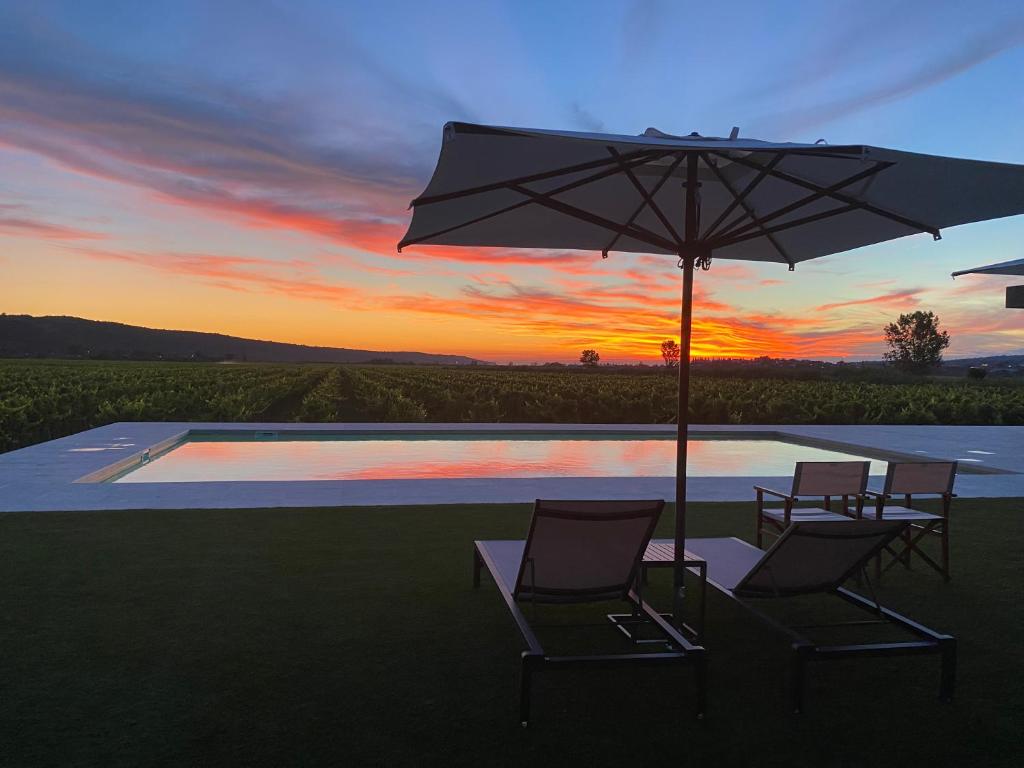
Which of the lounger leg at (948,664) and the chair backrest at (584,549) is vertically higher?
the chair backrest at (584,549)

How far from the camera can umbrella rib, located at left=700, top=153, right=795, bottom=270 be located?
3.44 meters

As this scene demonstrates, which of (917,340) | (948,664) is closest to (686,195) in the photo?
(948,664)

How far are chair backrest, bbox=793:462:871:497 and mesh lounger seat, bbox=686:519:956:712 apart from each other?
1.34 meters

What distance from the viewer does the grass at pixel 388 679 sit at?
246cm

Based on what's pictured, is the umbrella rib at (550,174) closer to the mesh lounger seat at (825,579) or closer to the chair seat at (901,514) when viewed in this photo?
the mesh lounger seat at (825,579)

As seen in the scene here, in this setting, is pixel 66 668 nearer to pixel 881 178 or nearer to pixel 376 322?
pixel 881 178

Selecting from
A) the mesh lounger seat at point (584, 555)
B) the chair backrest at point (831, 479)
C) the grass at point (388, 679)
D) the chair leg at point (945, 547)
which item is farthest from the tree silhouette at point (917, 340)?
the mesh lounger seat at point (584, 555)

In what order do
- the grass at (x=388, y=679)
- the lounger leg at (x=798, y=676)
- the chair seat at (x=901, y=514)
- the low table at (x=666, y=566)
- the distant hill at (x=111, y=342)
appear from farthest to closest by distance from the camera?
the distant hill at (x=111, y=342)
the chair seat at (x=901, y=514)
the low table at (x=666, y=566)
the lounger leg at (x=798, y=676)
the grass at (x=388, y=679)

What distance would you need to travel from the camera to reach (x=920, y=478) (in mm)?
4688

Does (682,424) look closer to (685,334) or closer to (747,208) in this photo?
(685,334)

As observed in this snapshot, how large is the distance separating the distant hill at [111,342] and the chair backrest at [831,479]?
272ft

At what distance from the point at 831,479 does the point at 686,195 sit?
7.33ft

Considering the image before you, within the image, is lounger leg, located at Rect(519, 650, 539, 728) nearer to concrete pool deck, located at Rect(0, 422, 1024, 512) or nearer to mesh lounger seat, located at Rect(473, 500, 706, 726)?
mesh lounger seat, located at Rect(473, 500, 706, 726)

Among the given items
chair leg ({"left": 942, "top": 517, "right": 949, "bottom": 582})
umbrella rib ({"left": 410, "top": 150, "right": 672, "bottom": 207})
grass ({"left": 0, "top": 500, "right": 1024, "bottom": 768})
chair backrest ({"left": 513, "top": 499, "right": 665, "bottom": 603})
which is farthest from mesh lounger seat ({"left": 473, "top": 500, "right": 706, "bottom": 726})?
chair leg ({"left": 942, "top": 517, "right": 949, "bottom": 582})
